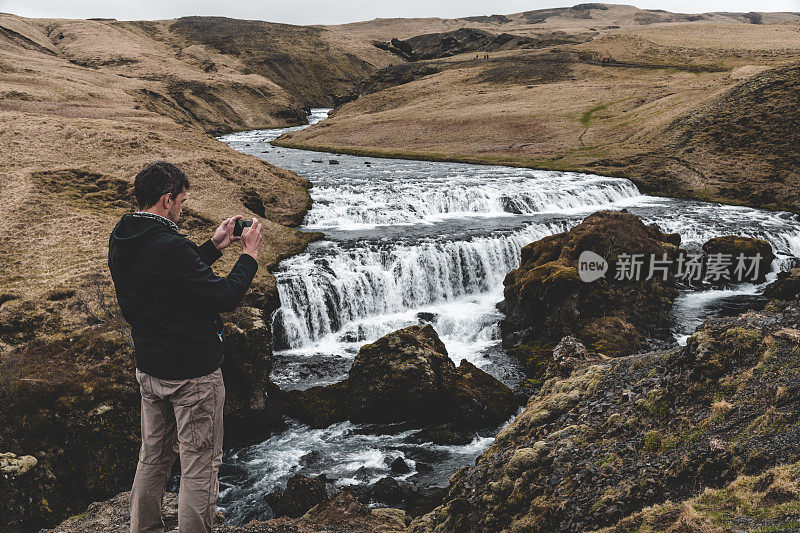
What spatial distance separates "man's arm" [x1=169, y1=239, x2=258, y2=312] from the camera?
4.88 metres

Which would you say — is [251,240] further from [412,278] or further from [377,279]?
[412,278]

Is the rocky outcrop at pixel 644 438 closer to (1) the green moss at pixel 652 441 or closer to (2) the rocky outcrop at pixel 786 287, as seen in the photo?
(1) the green moss at pixel 652 441

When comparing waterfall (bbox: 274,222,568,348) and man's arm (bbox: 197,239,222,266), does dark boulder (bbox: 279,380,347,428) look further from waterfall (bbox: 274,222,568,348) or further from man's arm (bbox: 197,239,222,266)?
man's arm (bbox: 197,239,222,266)

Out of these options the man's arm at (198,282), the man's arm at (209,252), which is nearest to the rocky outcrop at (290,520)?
the man's arm at (209,252)

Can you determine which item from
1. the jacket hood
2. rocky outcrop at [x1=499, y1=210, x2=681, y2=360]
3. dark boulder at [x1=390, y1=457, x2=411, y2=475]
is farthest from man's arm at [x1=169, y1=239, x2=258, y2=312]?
rocky outcrop at [x1=499, y1=210, x2=681, y2=360]

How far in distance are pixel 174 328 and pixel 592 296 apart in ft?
61.3

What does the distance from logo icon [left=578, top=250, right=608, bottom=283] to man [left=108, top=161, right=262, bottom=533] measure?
60.0ft

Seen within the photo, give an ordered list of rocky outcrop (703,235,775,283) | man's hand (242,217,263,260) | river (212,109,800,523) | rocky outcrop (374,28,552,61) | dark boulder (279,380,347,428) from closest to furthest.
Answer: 1. man's hand (242,217,263,260)
2. river (212,109,800,523)
3. dark boulder (279,380,347,428)
4. rocky outcrop (703,235,775,283)
5. rocky outcrop (374,28,552,61)

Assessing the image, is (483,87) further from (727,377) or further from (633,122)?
(727,377)

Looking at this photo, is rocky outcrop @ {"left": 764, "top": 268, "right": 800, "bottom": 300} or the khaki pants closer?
the khaki pants

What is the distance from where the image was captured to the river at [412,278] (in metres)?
14.2

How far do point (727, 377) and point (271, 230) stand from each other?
2463 cm

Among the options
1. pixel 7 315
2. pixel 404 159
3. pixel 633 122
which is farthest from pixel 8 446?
pixel 633 122

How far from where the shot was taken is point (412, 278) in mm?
26203
